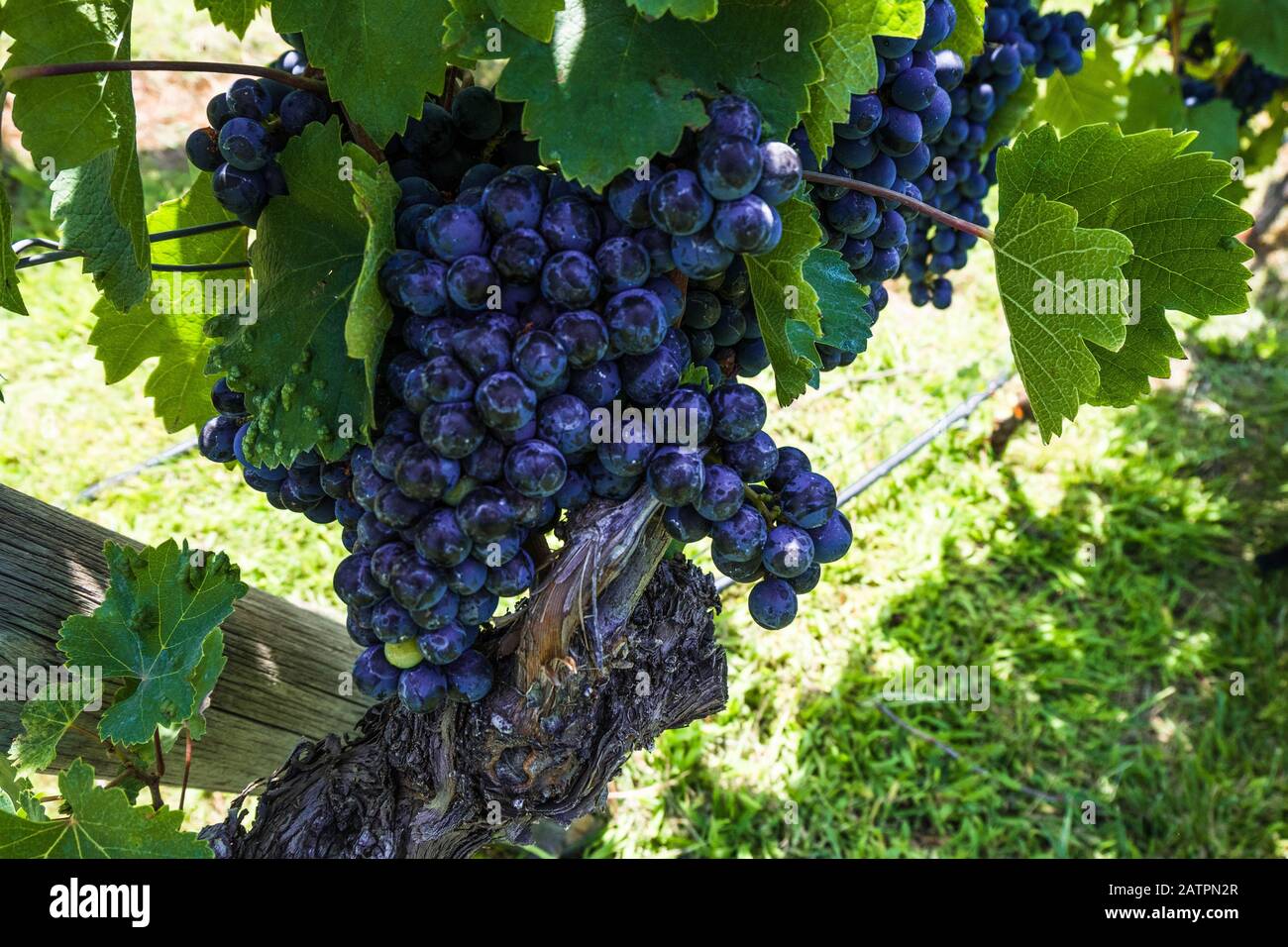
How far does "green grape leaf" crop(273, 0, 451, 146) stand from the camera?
108 centimetres

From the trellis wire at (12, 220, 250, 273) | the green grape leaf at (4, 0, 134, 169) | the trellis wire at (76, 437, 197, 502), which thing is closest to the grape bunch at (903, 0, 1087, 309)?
the trellis wire at (12, 220, 250, 273)

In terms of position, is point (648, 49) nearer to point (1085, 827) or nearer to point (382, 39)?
point (382, 39)

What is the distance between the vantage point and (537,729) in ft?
4.06

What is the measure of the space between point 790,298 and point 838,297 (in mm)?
207

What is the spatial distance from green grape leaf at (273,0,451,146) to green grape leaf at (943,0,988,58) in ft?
2.60

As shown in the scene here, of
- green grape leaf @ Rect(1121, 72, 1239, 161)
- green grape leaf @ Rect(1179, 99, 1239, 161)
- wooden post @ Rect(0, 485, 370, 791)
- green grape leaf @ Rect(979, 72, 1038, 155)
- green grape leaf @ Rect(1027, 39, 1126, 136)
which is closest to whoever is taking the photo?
wooden post @ Rect(0, 485, 370, 791)

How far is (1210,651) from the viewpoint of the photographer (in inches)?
127

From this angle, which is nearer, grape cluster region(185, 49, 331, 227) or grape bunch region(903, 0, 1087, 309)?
grape cluster region(185, 49, 331, 227)

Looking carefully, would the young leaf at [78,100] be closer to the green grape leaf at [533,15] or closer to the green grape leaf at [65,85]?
the green grape leaf at [65,85]

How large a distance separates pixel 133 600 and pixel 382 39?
2.65ft

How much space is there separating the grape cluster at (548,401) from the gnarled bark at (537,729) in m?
0.08

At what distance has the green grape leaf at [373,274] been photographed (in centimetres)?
99

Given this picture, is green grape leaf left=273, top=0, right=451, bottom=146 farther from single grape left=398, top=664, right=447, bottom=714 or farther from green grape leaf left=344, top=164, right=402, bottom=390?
single grape left=398, top=664, right=447, bottom=714
